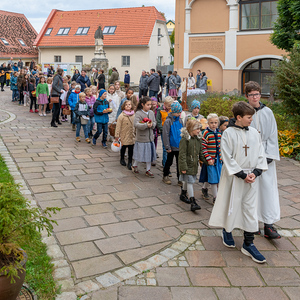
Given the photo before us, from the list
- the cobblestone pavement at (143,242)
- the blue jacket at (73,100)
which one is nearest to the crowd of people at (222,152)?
the cobblestone pavement at (143,242)

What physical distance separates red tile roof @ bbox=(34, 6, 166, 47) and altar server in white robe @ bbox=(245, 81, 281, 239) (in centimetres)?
3702

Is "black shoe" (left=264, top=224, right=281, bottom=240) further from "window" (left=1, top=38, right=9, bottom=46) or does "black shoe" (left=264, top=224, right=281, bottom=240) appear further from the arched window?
"window" (left=1, top=38, right=9, bottom=46)

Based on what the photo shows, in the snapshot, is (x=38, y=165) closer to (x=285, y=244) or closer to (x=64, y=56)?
(x=285, y=244)

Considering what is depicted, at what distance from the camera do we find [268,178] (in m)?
5.39

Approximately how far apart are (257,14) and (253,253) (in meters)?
19.5

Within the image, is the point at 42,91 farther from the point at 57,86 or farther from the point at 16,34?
the point at 16,34

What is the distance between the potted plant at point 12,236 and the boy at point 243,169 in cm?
228

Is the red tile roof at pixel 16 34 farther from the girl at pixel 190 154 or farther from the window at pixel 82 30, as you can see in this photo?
the girl at pixel 190 154

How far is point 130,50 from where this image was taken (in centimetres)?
4262

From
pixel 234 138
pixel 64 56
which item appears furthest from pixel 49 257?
pixel 64 56

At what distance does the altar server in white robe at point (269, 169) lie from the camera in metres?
5.36

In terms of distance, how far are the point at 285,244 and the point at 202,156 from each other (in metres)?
1.97

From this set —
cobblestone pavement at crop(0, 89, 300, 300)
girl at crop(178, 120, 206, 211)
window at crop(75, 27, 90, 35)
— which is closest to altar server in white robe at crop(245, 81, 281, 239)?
cobblestone pavement at crop(0, 89, 300, 300)

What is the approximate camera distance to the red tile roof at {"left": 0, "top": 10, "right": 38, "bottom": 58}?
157 feet
